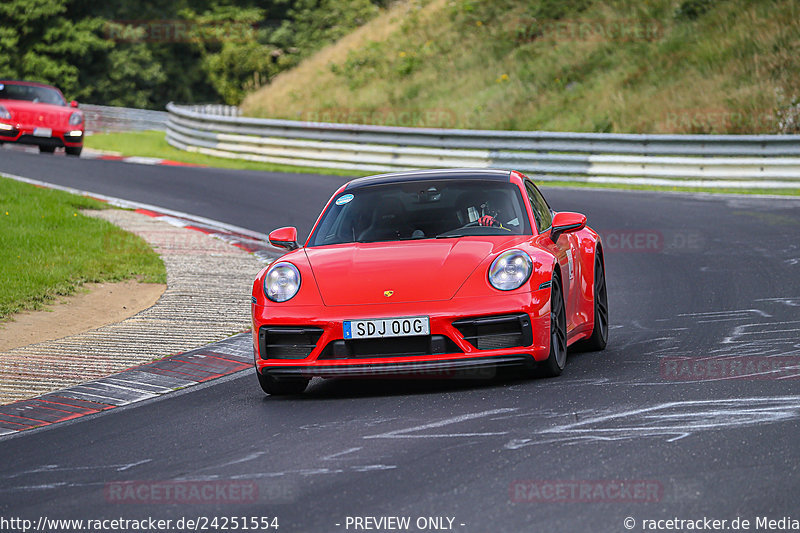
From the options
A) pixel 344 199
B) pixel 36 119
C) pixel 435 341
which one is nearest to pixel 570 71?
pixel 36 119

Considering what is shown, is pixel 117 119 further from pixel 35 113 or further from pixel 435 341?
pixel 435 341

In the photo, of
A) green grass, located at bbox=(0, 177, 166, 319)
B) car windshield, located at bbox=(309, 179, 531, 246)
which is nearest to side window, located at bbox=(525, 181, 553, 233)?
car windshield, located at bbox=(309, 179, 531, 246)

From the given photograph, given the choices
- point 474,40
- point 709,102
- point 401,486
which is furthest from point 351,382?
point 474,40

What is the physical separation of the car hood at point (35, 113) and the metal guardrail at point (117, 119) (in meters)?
11.8

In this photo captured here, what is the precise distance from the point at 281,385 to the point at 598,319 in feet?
8.08

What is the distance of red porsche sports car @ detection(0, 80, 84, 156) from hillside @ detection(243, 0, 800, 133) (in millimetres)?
7057

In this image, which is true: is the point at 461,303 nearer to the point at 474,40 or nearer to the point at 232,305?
the point at 232,305

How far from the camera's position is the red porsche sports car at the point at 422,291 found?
7.04 metres

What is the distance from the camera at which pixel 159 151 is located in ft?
98.0

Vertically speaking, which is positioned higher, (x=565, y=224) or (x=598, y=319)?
(x=565, y=224)

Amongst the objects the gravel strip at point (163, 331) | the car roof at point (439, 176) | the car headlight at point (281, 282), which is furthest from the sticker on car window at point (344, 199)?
the gravel strip at point (163, 331)

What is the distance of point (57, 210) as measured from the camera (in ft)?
52.6

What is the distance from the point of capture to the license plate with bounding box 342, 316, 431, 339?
7004mm

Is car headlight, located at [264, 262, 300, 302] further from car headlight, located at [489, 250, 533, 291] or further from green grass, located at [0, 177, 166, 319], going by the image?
green grass, located at [0, 177, 166, 319]
